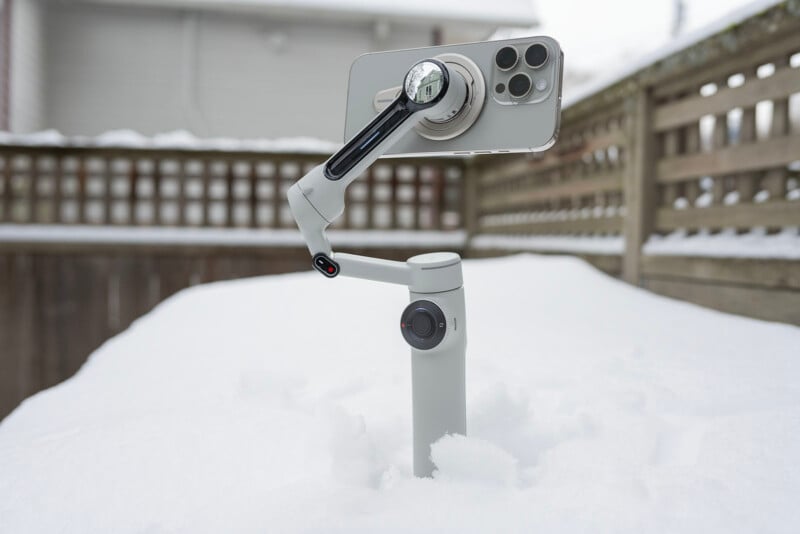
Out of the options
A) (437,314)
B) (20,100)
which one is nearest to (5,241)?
(20,100)

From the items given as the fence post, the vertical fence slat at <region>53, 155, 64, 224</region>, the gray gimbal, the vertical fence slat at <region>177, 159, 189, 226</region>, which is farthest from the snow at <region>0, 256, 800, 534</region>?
the vertical fence slat at <region>53, 155, 64, 224</region>

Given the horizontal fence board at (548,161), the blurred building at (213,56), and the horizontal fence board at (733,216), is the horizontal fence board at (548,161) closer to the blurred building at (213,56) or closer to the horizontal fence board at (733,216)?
the horizontal fence board at (733,216)

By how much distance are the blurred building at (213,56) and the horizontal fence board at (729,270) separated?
4.43 metres

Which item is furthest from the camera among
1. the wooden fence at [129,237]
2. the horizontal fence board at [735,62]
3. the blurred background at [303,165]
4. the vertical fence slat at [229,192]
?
the vertical fence slat at [229,192]

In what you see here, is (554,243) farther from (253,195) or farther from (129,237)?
(129,237)

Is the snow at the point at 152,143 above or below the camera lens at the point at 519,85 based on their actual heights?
above

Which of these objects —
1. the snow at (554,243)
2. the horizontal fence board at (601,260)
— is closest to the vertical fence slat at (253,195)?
the snow at (554,243)

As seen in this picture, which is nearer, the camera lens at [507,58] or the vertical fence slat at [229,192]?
the camera lens at [507,58]

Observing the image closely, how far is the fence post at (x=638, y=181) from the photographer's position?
227 centimetres

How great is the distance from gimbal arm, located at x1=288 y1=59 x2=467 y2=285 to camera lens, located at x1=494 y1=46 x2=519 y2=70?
0.19 ft

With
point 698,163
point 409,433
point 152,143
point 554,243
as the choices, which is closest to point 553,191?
point 554,243

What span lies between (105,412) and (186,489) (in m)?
0.52

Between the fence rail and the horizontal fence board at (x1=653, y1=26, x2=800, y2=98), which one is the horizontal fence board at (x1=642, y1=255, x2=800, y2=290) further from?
the fence rail

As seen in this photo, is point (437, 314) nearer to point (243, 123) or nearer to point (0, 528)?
point (0, 528)
